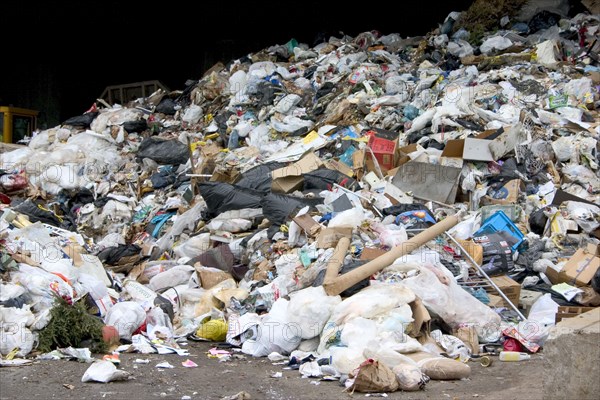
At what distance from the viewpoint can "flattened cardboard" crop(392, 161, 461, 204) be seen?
7465mm

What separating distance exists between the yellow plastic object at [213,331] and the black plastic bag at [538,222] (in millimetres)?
2941

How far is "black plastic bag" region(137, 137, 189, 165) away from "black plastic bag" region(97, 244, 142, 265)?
247 cm

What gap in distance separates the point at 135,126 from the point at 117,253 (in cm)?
380

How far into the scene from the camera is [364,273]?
5.44m

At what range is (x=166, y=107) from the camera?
11.7 m

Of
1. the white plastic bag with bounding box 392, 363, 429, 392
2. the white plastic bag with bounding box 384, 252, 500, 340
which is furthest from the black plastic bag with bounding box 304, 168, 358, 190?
the white plastic bag with bounding box 392, 363, 429, 392

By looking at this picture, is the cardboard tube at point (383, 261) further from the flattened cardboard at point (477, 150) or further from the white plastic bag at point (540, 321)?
the flattened cardboard at point (477, 150)

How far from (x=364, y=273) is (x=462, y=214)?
2.08 metres

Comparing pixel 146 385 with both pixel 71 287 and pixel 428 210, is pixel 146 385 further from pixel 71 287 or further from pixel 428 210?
pixel 428 210

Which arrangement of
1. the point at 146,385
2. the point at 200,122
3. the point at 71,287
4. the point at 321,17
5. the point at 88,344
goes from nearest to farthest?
the point at 146,385
the point at 88,344
the point at 71,287
the point at 200,122
the point at 321,17

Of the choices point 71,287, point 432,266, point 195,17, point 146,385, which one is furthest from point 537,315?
point 195,17

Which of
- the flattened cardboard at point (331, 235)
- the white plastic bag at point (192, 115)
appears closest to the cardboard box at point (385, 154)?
the flattened cardboard at point (331, 235)

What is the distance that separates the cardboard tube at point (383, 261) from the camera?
5.29 m

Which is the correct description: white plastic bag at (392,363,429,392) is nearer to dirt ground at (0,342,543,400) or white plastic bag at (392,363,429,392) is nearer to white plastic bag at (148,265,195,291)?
dirt ground at (0,342,543,400)
